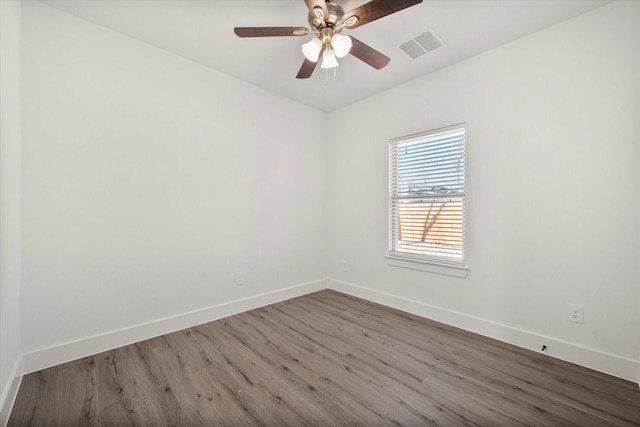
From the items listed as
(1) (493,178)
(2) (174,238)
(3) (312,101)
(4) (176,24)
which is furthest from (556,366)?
(4) (176,24)

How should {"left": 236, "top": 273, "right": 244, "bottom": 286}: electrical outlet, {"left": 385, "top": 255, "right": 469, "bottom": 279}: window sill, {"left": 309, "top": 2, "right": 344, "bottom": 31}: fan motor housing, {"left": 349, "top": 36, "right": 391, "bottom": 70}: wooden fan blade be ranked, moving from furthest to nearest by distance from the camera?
{"left": 236, "top": 273, "right": 244, "bottom": 286}: electrical outlet, {"left": 385, "top": 255, "right": 469, "bottom": 279}: window sill, {"left": 349, "top": 36, "right": 391, "bottom": 70}: wooden fan blade, {"left": 309, "top": 2, "right": 344, "bottom": 31}: fan motor housing

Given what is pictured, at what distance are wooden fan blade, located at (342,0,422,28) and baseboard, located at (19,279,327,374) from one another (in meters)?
2.80

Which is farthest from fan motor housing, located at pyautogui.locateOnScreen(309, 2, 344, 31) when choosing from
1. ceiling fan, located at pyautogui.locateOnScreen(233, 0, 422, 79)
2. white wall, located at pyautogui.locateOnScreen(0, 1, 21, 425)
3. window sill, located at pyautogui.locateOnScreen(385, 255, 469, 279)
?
window sill, located at pyautogui.locateOnScreen(385, 255, 469, 279)

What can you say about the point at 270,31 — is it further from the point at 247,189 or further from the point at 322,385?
the point at 322,385

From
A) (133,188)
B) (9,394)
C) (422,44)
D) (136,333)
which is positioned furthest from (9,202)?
(422,44)

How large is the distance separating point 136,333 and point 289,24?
2896 mm

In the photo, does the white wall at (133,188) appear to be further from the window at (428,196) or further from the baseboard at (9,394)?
the window at (428,196)

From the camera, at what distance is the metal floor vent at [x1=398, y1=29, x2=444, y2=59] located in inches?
88.3

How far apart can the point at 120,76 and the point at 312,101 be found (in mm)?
2110

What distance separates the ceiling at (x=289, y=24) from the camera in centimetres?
194

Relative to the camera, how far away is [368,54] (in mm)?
2004

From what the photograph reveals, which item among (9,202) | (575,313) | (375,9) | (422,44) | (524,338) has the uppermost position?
(422,44)

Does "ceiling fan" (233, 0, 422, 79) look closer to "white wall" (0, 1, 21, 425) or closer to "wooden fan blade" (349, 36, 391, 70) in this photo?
"wooden fan blade" (349, 36, 391, 70)

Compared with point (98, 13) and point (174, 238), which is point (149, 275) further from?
point (98, 13)
